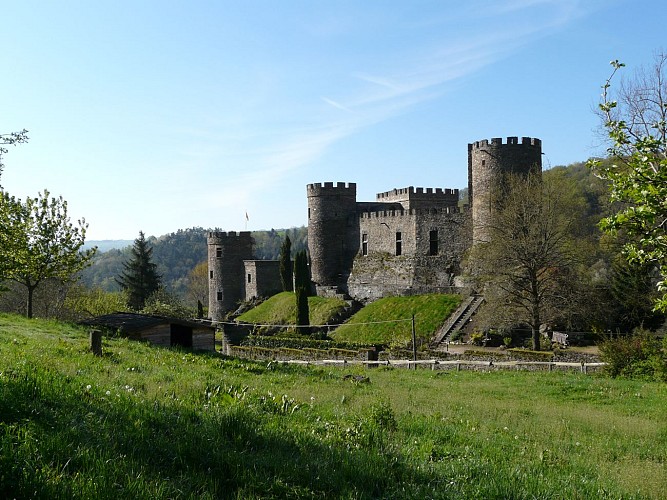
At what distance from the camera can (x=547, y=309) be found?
30.3 meters

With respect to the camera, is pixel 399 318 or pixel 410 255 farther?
pixel 410 255

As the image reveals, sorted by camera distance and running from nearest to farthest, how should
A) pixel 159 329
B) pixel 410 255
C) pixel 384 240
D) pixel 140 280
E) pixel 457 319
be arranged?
pixel 159 329, pixel 457 319, pixel 410 255, pixel 384 240, pixel 140 280

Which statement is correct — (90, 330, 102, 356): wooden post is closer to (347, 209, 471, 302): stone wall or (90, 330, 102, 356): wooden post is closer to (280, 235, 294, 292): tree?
(347, 209, 471, 302): stone wall

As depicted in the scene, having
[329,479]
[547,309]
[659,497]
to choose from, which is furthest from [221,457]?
[547,309]

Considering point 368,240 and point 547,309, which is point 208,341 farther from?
point 368,240

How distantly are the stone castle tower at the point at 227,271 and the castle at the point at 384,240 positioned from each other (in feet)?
0.31

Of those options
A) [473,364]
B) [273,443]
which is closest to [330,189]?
[473,364]

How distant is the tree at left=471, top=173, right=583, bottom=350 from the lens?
30688 mm

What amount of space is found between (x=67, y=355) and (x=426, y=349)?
2225 centimetres

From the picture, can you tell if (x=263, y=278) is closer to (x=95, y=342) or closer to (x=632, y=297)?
(x=632, y=297)

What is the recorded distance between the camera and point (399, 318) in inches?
1581

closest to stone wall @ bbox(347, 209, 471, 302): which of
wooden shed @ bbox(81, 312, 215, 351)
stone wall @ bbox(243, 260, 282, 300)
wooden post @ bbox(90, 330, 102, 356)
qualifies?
stone wall @ bbox(243, 260, 282, 300)

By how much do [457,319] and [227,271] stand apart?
2800 cm

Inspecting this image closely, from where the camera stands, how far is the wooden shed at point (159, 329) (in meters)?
23.0
